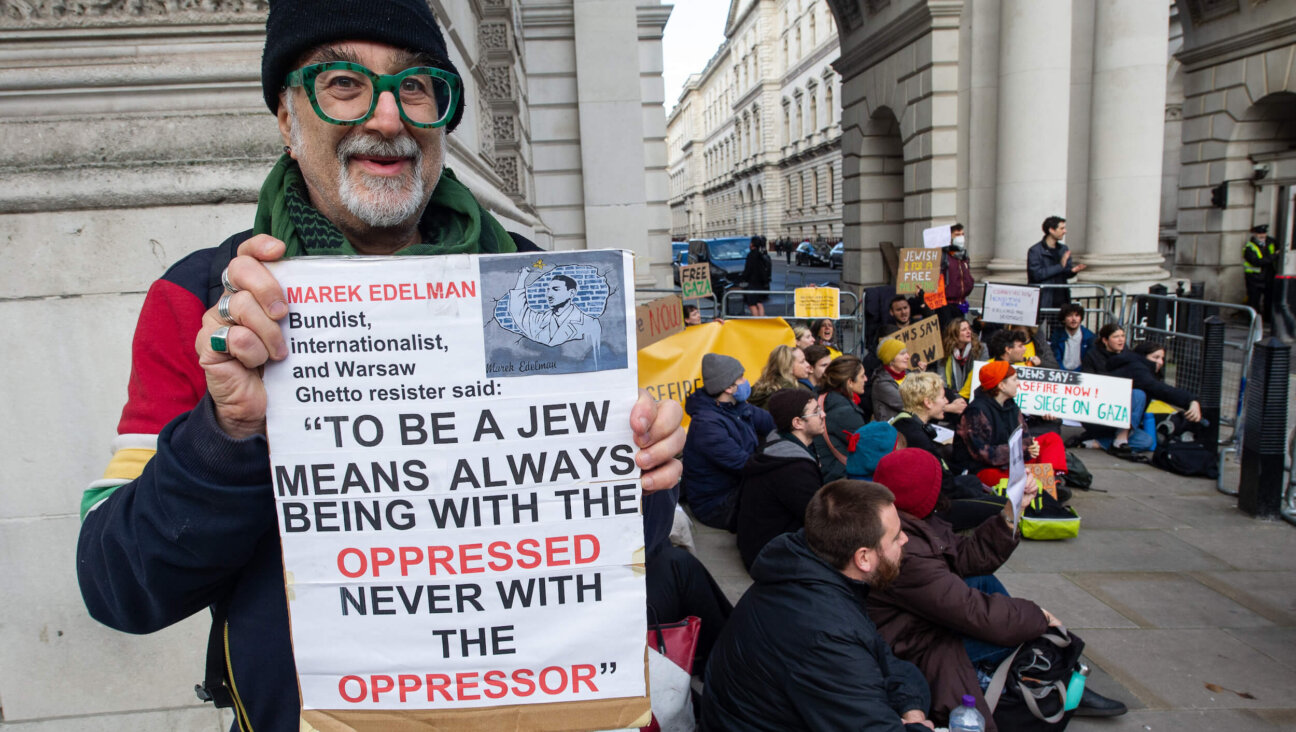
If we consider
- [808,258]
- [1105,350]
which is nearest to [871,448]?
[1105,350]

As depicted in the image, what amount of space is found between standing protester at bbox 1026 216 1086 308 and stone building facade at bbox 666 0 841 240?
4964 cm

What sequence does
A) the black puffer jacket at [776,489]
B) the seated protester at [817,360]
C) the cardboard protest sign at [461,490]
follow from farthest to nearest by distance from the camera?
the seated protester at [817,360] < the black puffer jacket at [776,489] < the cardboard protest sign at [461,490]

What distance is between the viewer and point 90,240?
257cm

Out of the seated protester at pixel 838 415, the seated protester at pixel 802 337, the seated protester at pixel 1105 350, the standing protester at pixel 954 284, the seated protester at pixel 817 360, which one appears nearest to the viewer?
the seated protester at pixel 838 415

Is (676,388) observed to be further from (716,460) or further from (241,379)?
(241,379)

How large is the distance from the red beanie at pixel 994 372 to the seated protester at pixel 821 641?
3633 millimetres

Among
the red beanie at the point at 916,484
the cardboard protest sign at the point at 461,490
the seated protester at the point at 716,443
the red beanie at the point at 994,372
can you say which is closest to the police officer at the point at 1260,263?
the red beanie at the point at 994,372

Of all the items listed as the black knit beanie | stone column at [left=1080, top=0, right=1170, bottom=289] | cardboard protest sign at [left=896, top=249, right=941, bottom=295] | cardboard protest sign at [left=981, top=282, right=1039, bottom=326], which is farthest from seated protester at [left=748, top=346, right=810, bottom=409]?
stone column at [left=1080, top=0, right=1170, bottom=289]

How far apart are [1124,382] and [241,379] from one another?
8805 mm

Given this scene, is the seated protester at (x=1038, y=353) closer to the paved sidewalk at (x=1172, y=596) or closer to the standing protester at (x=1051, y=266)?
the paved sidewalk at (x=1172, y=596)

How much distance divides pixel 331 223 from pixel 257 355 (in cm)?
34

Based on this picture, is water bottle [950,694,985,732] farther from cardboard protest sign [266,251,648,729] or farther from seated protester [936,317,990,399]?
seated protester [936,317,990,399]

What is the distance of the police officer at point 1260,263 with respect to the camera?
16.6 meters

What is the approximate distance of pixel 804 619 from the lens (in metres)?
2.90
